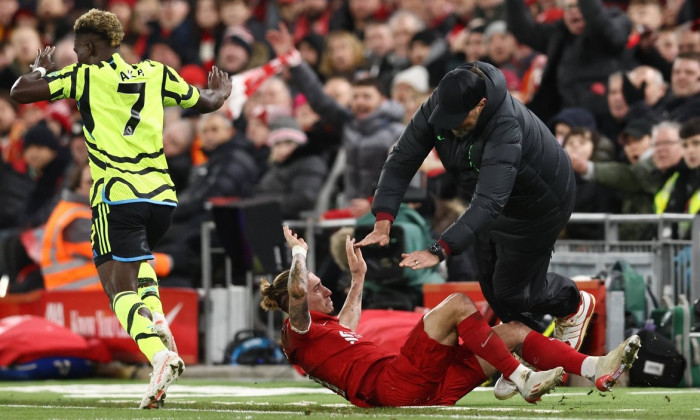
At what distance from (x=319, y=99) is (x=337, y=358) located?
7.88m

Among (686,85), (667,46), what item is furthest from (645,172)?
(667,46)

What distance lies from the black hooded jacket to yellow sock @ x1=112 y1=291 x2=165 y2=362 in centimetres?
161

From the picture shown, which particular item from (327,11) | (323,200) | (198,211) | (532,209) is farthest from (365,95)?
(532,209)

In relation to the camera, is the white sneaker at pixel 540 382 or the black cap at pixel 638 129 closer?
the white sneaker at pixel 540 382

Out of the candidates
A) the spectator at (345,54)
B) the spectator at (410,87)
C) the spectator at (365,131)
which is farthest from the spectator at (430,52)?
the spectator at (365,131)

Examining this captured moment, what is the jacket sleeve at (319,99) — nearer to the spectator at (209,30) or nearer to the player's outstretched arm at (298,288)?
the spectator at (209,30)

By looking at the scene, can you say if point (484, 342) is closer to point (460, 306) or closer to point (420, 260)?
point (460, 306)

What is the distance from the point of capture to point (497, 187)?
7.66 metres

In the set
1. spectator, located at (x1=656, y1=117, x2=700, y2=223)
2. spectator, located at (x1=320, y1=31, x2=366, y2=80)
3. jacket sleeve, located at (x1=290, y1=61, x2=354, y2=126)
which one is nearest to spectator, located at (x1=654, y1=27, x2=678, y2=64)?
spectator, located at (x1=656, y1=117, x2=700, y2=223)

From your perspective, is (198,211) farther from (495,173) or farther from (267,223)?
(495,173)

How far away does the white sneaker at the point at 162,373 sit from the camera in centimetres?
839

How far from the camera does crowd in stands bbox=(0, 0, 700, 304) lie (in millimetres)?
13391

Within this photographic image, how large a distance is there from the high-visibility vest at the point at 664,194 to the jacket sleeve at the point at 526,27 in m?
3.04

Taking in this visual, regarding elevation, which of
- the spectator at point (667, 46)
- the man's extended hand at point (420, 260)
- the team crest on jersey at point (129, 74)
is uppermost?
the spectator at point (667, 46)
